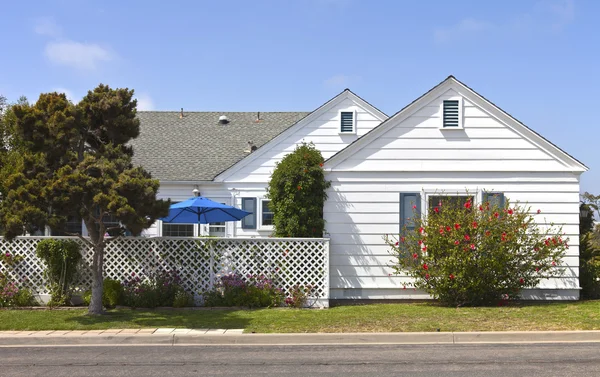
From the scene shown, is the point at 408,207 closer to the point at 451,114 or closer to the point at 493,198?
the point at 493,198

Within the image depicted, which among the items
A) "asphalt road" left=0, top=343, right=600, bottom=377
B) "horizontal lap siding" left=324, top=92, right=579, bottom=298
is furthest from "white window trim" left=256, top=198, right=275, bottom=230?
"asphalt road" left=0, top=343, right=600, bottom=377

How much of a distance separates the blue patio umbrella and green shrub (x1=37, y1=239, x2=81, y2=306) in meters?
2.84

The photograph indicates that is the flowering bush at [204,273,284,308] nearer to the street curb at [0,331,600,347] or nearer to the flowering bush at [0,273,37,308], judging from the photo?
the street curb at [0,331,600,347]

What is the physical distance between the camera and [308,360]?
852cm

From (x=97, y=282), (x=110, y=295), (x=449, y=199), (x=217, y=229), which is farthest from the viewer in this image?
(x=217, y=229)

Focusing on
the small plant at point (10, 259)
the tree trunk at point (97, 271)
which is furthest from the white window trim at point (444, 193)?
the small plant at point (10, 259)

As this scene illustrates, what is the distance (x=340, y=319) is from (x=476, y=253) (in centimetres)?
339

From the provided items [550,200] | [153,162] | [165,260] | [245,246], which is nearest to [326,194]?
[245,246]

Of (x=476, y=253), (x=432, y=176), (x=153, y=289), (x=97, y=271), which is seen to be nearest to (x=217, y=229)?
(x=153, y=289)

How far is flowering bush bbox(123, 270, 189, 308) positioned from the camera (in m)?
13.0

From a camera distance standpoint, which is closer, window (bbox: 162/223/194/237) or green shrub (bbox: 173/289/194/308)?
green shrub (bbox: 173/289/194/308)

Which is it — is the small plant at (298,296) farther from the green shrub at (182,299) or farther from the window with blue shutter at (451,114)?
the window with blue shutter at (451,114)

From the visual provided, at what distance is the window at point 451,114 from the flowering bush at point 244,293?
17.6 feet

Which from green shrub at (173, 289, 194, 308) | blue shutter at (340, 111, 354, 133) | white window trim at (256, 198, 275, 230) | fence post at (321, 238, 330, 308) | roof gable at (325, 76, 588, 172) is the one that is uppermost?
blue shutter at (340, 111, 354, 133)
